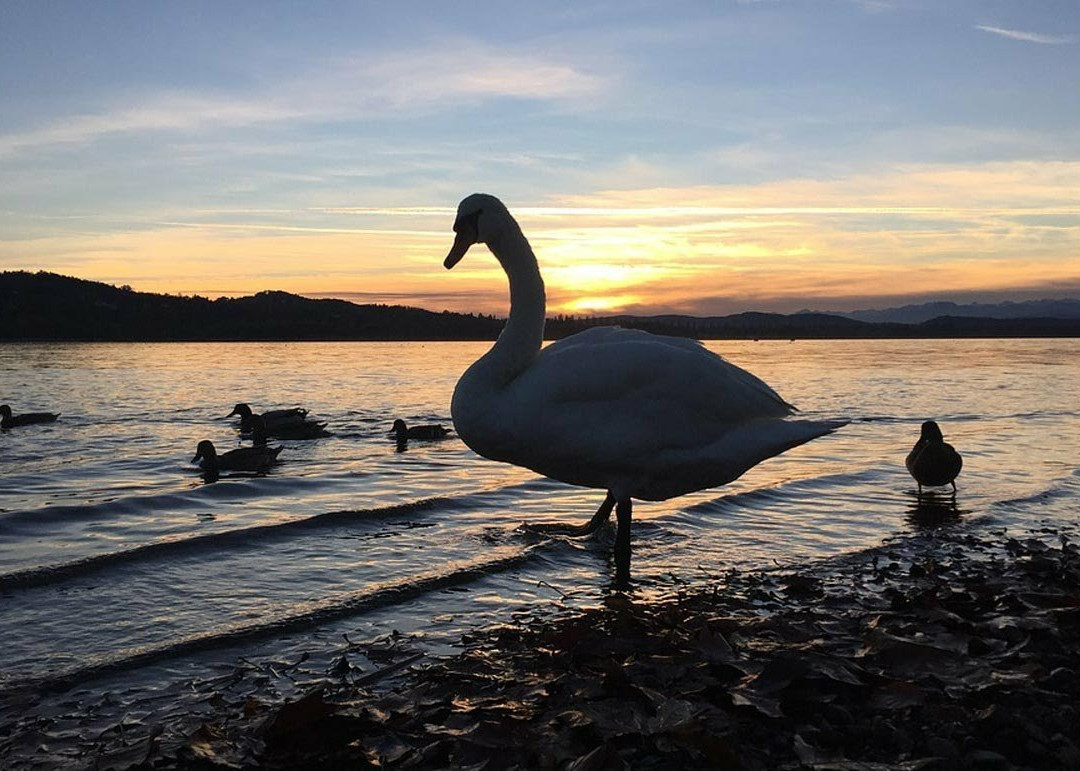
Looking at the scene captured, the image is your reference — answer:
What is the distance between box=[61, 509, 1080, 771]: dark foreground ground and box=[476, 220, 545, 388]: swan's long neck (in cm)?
207

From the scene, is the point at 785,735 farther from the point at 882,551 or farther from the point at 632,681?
the point at 882,551

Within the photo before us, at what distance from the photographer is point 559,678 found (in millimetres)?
5000

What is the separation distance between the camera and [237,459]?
594 inches

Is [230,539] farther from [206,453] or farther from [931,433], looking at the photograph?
[931,433]

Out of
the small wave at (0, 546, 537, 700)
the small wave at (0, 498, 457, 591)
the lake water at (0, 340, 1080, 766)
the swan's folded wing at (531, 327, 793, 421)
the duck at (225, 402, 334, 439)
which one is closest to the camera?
the small wave at (0, 546, 537, 700)

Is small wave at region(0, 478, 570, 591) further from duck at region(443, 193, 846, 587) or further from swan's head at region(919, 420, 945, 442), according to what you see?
swan's head at region(919, 420, 945, 442)

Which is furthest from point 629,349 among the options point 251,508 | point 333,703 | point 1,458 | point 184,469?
point 1,458

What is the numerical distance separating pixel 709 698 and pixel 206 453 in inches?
496

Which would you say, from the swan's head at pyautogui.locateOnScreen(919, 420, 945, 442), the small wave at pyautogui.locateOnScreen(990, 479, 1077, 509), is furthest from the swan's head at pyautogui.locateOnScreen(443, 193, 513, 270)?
the swan's head at pyautogui.locateOnScreen(919, 420, 945, 442)

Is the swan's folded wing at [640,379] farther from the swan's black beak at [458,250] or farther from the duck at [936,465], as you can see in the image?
the duck at [936,465]

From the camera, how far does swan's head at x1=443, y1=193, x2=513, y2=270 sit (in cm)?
770

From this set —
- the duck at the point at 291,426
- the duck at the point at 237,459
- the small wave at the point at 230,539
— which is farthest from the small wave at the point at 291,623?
the duck at the point at 291,426

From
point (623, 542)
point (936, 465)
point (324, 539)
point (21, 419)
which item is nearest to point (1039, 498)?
point (936, 465)

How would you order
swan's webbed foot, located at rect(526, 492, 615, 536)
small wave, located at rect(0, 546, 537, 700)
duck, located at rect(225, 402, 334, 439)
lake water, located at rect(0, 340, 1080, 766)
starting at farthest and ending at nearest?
duck, located at rect(225, 402, 334, 439) → swan's webbed foot, located at rect(526, 492, 615, 536) → lake water, located at rect(0, 340, 1080, 766) → small wave, located at rect(0, 546, 537, 700)
